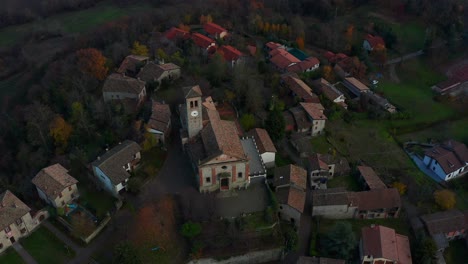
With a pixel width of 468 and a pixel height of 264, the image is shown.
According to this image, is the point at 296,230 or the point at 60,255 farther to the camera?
the point at 296,230

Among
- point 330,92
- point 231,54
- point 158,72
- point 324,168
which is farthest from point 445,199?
point 158,72

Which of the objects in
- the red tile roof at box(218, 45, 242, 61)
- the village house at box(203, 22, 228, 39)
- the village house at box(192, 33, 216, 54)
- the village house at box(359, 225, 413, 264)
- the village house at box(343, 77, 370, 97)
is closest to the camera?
the village house at box(359, 225, 413, 264)

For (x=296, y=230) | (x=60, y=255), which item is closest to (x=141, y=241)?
(x=60, y=255)

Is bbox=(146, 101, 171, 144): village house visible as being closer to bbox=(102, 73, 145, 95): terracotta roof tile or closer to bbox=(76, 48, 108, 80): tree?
bbox=(102, 73, 145, 95): terracotta roof tile

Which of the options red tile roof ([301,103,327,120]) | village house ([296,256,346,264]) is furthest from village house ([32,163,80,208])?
red tile roof ([301,103,327,120])

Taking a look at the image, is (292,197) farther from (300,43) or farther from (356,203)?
(300,43)

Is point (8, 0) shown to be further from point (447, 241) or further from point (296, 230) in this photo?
point (447, 241)

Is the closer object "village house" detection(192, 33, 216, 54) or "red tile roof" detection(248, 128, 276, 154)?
"red tile roof" detection(248, 128, 276, 154)
